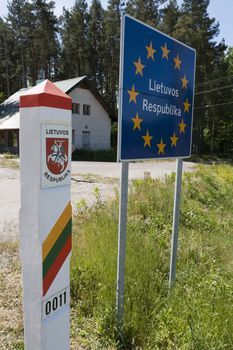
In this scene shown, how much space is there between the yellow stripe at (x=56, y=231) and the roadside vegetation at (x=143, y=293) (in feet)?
4.10

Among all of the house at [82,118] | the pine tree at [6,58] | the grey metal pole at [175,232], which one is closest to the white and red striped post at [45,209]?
the grey metal pole at [175,232]

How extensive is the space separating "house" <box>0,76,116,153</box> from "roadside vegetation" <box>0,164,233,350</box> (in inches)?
983

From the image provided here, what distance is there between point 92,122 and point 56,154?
3111cm

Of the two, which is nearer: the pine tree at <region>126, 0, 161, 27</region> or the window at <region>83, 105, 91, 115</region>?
the window at <region>83, 105, 91, 115</region>

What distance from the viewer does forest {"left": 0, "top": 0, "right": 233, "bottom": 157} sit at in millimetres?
37469

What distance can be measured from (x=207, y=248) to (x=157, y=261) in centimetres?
123

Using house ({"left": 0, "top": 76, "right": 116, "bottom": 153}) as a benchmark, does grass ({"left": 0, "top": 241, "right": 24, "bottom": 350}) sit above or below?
below

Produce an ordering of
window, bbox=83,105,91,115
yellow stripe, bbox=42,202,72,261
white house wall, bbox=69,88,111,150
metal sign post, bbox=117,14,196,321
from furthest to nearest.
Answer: window, bbox=83,105,91,115 < white house wall, bbox=69,88,111,150 < metal sign post, bbox=117,14,196,321 < yellow stripe, bbox=42,202,72,261

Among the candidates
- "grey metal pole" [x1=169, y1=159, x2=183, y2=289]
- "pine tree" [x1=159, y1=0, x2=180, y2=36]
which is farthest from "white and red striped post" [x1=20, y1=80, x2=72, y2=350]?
"pine tree" [x1=159, y1=0, x2=180, y2=36]

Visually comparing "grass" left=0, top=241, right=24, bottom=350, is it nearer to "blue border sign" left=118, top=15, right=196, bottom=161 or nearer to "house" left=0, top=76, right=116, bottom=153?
"blue border sign" left=118, top=15, right=196, bottom=161

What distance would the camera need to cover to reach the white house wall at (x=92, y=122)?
3102 centimetres

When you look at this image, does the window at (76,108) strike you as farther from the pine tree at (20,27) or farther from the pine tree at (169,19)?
the pine tree at (20,27)

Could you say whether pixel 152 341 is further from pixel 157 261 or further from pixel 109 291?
pixel 157 261

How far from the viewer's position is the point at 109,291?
3.13 m
